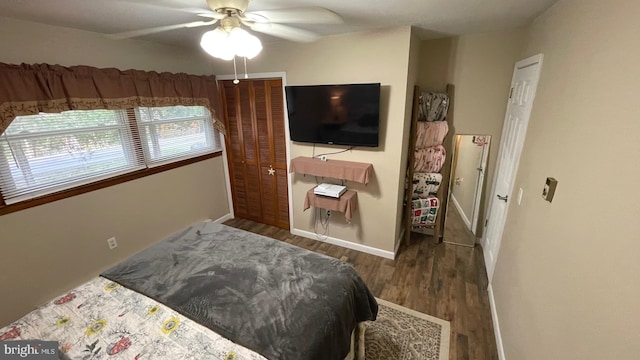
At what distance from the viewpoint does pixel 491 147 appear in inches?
112

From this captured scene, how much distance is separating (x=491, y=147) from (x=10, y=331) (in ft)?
13.1

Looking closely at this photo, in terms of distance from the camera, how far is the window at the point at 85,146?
6.47ft

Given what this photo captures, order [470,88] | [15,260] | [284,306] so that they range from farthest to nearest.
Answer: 1. [470,88]
2. [15,260]
3. [284,306]

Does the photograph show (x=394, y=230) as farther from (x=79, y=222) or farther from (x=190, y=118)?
(x=79, y=222)

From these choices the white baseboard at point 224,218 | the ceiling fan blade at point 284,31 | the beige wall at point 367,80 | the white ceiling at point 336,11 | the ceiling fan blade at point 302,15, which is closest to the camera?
the ceiling fan blade at point 302,15

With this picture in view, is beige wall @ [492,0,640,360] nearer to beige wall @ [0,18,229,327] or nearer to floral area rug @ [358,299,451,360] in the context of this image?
floral area rug @ [358,299,451,360]

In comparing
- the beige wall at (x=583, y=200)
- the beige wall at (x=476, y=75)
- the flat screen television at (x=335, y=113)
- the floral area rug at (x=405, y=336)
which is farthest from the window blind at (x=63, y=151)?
the beige wall at (x=583, y=200)

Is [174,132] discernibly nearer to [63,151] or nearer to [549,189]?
[63,151]

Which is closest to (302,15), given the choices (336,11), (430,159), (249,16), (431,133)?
(249,16)

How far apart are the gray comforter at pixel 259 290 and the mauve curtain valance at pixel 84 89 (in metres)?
1.39

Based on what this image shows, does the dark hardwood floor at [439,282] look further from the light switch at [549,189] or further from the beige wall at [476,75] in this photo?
Result: the light switch at [549,189]

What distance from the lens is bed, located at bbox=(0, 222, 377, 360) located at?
1.22 meters

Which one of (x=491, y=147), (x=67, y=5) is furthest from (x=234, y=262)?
(x=491, y=147)

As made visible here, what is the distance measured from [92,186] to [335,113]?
2.40 metres
